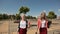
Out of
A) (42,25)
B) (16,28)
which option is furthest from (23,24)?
(16,28)

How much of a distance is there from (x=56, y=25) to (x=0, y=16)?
472cm

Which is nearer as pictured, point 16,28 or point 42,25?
point 42,25

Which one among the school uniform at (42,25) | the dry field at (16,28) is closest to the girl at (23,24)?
the school uniform at (42,25)

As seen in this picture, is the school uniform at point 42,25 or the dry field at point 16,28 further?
the dry field at point 16,28

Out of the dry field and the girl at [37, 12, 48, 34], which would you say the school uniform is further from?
the dry field

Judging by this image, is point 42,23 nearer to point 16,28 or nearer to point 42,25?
point 42,25

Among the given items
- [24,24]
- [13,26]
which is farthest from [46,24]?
[13,26]

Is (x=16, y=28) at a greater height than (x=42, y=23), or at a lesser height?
lesser

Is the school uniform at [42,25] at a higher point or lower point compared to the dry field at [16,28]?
higher

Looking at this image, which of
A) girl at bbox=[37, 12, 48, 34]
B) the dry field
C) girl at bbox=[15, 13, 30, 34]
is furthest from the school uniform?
the dry field

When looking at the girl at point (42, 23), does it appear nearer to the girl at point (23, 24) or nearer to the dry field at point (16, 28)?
the girl at point (23, 24)

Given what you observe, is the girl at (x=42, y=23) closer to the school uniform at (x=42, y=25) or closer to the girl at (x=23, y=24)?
the school uniform at (x=42, y=25)

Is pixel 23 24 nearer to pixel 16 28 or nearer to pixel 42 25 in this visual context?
pixel 42 25

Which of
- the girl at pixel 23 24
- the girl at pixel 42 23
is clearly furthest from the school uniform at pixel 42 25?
the girl at pixel 23 24
